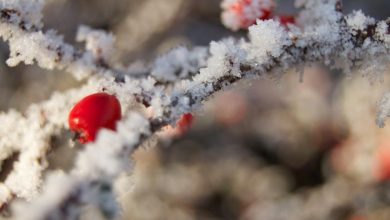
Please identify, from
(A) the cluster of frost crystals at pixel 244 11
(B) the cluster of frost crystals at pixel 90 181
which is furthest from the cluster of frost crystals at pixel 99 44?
(B) the cluster of frost crystals at pixel 90 181

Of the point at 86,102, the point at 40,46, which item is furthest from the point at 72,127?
the point at 40,46

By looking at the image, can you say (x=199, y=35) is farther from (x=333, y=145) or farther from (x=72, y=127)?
(x=72, y=127)

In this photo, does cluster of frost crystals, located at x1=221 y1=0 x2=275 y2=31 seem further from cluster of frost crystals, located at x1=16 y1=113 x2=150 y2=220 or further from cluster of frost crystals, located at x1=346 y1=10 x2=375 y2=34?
cluster of frost crystals, located at x1=16 y1=113 x2=150 y2=220

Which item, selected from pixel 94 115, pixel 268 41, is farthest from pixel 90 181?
pixel 268 41

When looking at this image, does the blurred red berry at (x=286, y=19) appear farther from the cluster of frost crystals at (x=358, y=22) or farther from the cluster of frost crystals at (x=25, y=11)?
the cluster of frost crystals at (x=25, y=11)

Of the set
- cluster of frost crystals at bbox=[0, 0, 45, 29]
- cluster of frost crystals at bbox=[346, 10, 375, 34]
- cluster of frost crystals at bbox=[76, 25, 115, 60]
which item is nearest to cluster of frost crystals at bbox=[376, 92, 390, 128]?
cluster of frost crystals at bbox=[346, 10, 375, 34]
